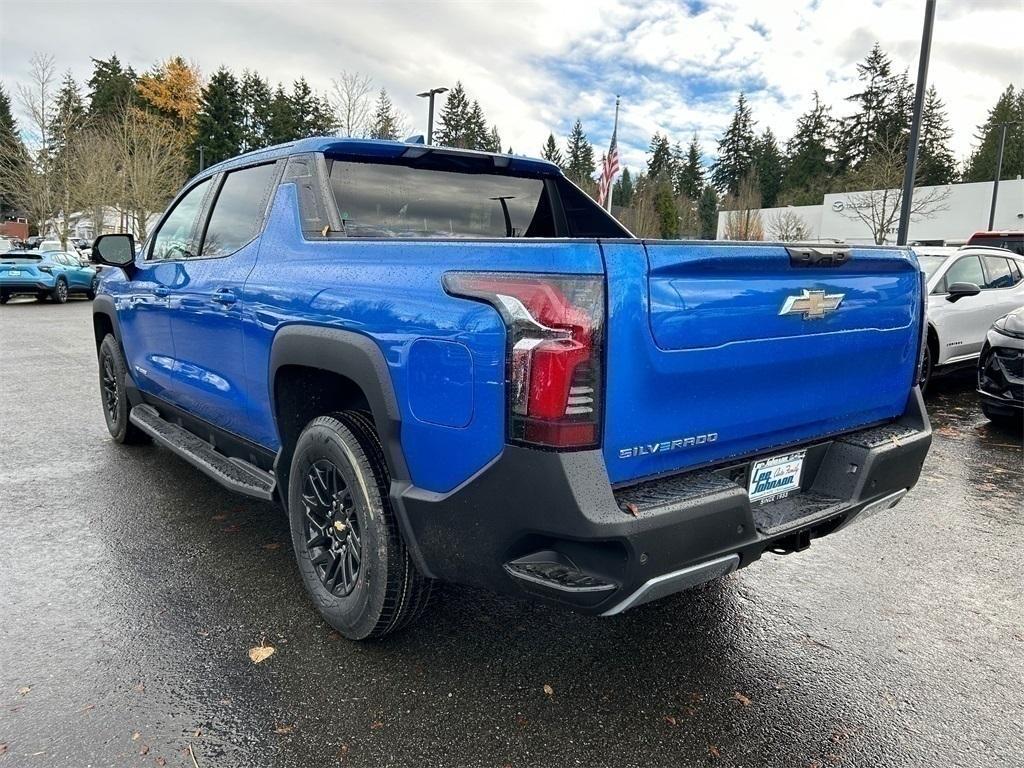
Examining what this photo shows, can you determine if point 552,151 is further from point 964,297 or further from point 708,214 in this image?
point 964,297

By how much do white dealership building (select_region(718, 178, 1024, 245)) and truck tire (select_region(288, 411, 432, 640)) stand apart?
121 feet

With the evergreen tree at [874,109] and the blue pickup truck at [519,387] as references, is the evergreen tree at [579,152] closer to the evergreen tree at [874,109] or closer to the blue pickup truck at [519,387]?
the evergreen tree at [874,109]

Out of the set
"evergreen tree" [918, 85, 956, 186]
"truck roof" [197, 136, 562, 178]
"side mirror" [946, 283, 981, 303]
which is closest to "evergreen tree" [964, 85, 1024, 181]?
"evergreen tree" [918, 85, 956, 186]

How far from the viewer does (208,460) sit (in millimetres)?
3824

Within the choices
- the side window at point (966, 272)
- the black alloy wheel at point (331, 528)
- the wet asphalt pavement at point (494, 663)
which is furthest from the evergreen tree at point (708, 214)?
the black alloy wheel at point (331, 528)

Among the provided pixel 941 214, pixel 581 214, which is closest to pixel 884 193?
pixel 941 214

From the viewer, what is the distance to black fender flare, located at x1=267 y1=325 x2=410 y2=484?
7.85 feet

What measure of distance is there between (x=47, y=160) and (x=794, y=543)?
4039 centimetres

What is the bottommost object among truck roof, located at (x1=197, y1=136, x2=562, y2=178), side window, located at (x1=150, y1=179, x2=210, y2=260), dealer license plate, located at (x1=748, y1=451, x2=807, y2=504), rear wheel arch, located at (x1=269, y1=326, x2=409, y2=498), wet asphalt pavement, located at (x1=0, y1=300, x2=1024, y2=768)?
wet asphalt pavement, located at (x1=0, y1=300, x2=1024, y2=768)

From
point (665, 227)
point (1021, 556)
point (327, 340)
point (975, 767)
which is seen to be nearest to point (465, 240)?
point (327, 340)

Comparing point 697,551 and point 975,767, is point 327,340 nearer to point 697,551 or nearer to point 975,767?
point 697,551

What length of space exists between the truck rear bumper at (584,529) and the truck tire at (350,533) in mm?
198

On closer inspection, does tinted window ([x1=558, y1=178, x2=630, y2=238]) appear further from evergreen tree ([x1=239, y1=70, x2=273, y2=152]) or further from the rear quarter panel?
evergreen tree ([x1=239, y1=70, x2=273, y2=152])

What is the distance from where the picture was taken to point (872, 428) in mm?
3061
